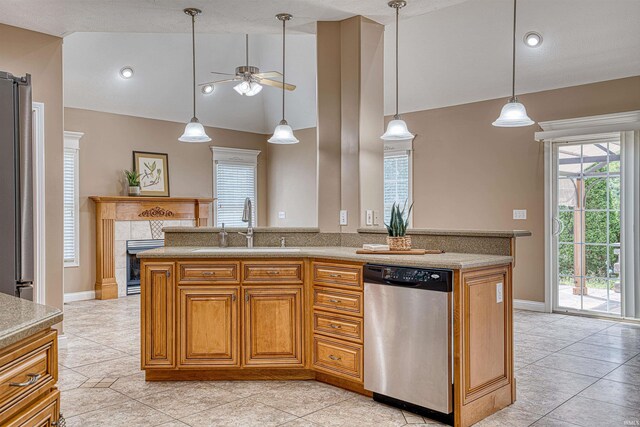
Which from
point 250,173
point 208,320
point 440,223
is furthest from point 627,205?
point 250,173

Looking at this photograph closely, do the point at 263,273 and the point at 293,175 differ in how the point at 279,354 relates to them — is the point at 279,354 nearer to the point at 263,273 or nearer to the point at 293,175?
the point at 263,273

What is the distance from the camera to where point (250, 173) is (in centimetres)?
910

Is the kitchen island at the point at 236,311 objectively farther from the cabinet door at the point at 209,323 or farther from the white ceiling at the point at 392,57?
the white ceiling at the point at 392,57

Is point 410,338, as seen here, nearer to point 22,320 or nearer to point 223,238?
point 223,238

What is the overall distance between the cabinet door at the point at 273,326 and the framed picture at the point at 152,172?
181 inches

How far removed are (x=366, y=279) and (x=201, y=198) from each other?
5277 mm

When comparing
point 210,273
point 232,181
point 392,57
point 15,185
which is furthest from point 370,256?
point 232,181

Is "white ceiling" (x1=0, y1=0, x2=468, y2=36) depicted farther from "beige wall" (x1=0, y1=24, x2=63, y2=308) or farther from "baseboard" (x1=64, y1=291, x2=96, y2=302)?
"baseboard" (x1=64, y1=291, x2=96, y2=302)

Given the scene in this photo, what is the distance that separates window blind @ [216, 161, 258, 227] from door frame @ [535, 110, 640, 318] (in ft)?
15.2

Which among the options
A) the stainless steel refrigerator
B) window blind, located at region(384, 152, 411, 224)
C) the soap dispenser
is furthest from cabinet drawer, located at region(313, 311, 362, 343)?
window blind, located at region(384, 152, 411, 224)

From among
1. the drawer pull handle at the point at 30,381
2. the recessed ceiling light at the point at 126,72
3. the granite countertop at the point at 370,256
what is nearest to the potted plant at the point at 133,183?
the recessed ceiling light at the point at 126,72

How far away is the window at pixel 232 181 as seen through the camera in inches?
337

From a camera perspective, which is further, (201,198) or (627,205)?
(201,198)

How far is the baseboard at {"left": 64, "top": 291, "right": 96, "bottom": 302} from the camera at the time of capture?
6.77 metres
